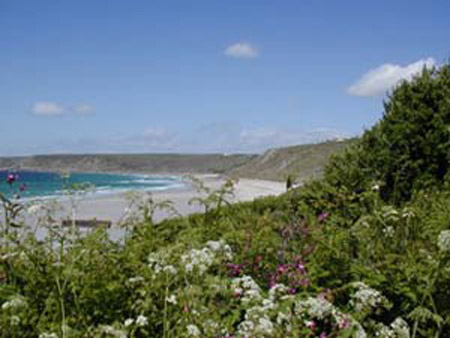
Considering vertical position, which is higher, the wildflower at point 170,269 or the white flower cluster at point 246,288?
the wildflower at point 170,269

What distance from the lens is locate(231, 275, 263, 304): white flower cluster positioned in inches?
122

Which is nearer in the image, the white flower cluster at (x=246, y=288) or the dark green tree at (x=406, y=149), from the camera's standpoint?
the white flower cluster at (x=246, y=288)

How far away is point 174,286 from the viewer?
11.7 ft

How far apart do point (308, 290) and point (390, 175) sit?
6866 millimetres

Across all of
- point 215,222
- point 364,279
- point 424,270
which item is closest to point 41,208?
point 215,222

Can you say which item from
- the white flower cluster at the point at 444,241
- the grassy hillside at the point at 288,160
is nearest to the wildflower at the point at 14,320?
the white flower cluster at the point at 444,241

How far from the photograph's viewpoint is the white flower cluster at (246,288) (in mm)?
3107

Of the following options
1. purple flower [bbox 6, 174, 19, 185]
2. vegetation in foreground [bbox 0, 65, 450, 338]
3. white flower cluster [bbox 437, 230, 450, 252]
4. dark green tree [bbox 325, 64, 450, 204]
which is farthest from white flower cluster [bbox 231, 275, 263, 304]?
dark green tree [bbox 325, 64, 450, 204]

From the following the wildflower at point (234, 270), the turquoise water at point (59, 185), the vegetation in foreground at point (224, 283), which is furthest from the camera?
the turquoise water at point (59, 185)

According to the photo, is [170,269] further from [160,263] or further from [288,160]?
[288,160]

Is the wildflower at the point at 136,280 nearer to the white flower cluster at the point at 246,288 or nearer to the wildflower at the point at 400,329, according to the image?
the white flower cluster at the point at 246,288

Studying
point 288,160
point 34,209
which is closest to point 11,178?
point 34,209

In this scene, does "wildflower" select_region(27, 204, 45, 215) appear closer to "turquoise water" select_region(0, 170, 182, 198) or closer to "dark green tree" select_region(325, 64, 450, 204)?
"turquoise water" select_region(0, 170, 182, 198)

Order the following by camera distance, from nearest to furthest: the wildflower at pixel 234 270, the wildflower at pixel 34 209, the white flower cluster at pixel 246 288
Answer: the white flower cluster at pixel 246 288
the wildflower at pixel 34 209
the wildflower at pixel 234 270
